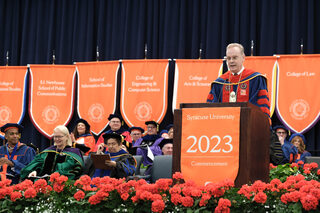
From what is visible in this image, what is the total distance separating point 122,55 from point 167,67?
1718 mm

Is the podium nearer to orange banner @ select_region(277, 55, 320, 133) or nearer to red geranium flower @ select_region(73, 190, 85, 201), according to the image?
red geranium flower @ select_region(73, 190, 85, 201)

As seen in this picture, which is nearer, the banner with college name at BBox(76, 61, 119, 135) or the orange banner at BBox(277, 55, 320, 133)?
the orange banner at BBox(277, 55, 320, 133)

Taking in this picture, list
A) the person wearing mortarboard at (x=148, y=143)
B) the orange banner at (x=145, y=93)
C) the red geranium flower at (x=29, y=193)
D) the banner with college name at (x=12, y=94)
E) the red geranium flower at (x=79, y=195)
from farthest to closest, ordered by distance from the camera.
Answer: the banner with college name at (x=12, y=94) → the orange banner at (x=145, y=93) → the person wearing mortarboard at (x=148, y=143) → the red geranium flower at (x=29, y=193) → the red geranium flower at (x=79, y=195)

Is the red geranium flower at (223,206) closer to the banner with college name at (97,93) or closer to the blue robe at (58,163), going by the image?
the blue robe at (58,163)

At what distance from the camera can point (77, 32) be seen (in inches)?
441

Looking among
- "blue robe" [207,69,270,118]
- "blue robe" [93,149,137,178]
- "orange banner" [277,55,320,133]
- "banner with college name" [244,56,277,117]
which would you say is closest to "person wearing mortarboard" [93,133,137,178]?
"blue robe" [93,149,137,178]

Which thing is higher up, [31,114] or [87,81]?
[87,81]

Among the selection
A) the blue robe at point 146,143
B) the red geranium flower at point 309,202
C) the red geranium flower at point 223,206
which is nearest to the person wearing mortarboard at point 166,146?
the blue robe at point 146,143

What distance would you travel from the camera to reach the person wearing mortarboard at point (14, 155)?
6.24 metres

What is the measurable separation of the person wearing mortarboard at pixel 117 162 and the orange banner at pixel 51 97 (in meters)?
4.68

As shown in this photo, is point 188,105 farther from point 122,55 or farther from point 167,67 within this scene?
point 122,55

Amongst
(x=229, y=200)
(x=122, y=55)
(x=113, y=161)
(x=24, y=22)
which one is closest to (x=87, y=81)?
(x=122, y=55)

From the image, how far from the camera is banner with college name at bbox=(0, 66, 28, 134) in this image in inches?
404

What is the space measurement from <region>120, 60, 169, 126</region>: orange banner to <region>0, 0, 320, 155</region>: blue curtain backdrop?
0.61 m
